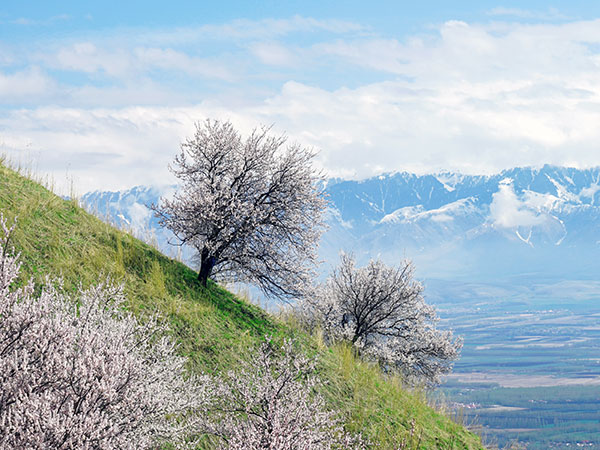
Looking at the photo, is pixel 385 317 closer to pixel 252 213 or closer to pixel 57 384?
pixel 252 213

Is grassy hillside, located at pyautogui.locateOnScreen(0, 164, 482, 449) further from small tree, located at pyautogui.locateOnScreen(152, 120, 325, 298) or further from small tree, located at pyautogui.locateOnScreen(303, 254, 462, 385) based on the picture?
small tree, located at pyautogui.locateOnScreen(303, 254, 462, 385)

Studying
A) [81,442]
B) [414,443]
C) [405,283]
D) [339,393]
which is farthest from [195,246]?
[405,283]

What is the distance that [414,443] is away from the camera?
14227mm

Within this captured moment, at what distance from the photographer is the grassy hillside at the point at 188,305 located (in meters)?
13.4

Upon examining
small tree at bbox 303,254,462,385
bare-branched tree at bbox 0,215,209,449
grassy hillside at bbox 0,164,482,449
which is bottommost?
bare-branched tree at bbox 0,215,209,449

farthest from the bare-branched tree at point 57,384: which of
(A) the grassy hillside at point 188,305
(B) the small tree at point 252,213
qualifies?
(B) the small tree at point 252,213

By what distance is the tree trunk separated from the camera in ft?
55.5

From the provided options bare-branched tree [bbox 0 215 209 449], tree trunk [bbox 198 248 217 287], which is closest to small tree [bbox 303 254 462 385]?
tree trunk [bbox 198 248 217 287]

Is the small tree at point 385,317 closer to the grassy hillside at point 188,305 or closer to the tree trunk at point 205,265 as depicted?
the grassy hillside at point 188,305

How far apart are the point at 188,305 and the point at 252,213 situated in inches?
127

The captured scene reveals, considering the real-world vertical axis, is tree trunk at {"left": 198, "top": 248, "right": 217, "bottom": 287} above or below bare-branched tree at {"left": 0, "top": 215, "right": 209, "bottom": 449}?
above

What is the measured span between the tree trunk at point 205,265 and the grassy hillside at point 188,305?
365 mm

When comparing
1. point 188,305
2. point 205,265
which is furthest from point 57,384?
point 205,265

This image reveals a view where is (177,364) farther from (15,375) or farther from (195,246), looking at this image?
(195,246)
